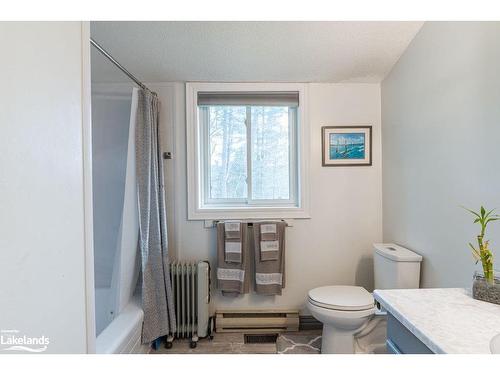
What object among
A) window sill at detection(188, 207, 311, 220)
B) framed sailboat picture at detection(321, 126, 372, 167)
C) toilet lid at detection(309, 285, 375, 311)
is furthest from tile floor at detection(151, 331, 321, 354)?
framed sailboat picture at detection(321, 126, 372, 167)

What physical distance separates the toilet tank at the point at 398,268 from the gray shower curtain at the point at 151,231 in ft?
4.81

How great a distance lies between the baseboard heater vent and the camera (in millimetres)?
1970

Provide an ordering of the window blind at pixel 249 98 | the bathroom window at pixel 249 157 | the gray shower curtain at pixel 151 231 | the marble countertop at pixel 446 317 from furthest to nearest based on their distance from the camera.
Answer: the bathroom window at pixel 249 157 → the window blind at pixel 249 98 → the gray shower curtain at pixel 151 231 → the marble countertop at pixel 446 317

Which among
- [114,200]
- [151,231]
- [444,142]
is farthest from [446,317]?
[114,200]

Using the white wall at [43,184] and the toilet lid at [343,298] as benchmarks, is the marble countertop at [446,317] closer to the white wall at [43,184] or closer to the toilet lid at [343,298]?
the toilet lid at [343,298]

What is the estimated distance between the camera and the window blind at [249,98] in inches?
78.5

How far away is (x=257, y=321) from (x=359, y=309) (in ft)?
2.84

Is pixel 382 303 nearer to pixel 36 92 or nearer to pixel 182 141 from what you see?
pixel 36 92

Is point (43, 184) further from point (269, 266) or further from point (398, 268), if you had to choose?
point (398, 268)

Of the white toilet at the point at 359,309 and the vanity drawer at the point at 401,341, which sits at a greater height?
the vanity drawer at the point at 401,341

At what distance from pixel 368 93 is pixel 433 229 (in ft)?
3.91

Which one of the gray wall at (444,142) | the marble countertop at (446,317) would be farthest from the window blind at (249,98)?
the marble countertop at (446,317)

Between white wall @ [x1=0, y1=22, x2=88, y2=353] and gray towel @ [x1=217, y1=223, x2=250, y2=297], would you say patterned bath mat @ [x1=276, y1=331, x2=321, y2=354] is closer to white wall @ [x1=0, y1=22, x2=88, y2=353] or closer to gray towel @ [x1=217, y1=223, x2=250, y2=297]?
gray towel @ [x1=217, y1=223, x2=250, y2=297]
